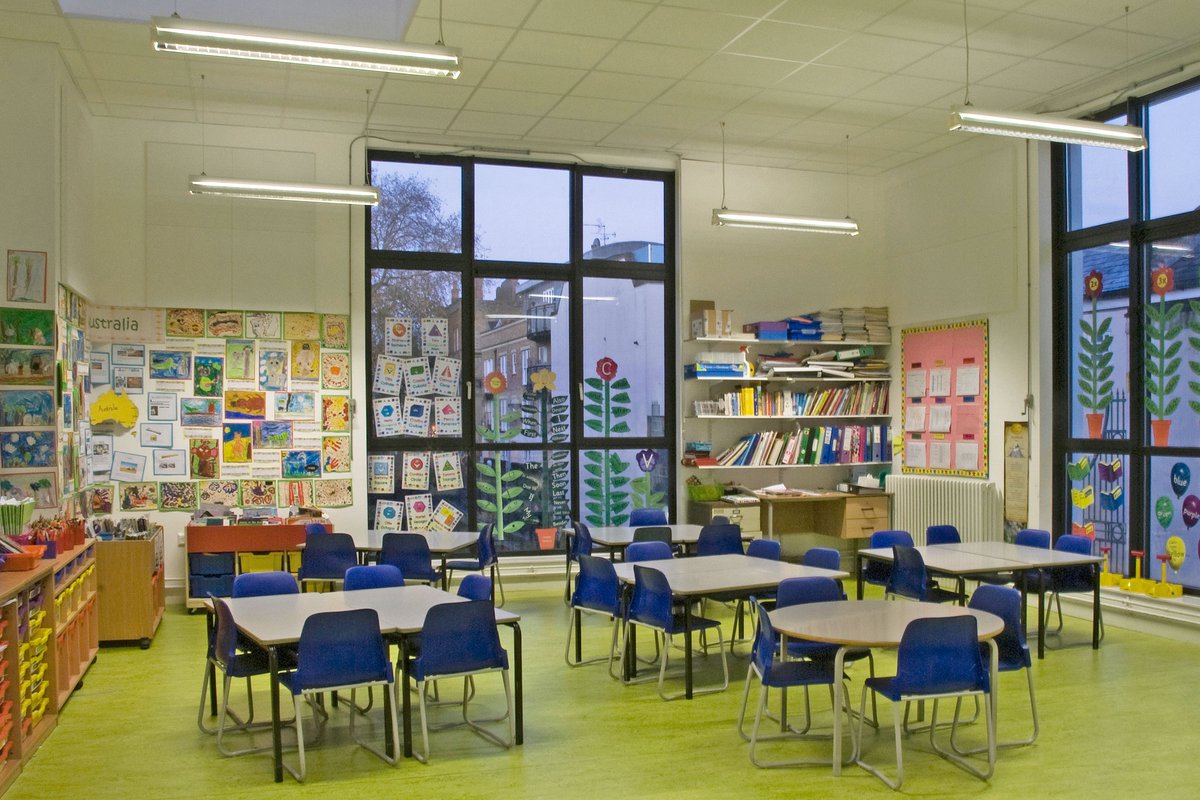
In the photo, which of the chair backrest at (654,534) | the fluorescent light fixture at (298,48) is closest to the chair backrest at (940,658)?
the chair backrest at (654,534)

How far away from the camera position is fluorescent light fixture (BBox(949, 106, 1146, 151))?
20.9 feet

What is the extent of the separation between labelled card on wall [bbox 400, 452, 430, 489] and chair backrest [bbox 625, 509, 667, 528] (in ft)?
6.85

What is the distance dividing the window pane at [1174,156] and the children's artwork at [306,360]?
7.14 meters

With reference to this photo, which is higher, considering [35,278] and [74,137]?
[74,137]

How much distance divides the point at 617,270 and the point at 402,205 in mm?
2234

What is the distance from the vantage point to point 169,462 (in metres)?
8.85

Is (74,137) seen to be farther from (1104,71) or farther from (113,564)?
(1104,71)

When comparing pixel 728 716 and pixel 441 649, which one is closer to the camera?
pixel 441 649

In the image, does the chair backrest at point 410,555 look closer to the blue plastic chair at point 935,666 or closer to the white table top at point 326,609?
the white table top at point 326,609

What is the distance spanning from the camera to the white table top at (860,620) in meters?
4.57

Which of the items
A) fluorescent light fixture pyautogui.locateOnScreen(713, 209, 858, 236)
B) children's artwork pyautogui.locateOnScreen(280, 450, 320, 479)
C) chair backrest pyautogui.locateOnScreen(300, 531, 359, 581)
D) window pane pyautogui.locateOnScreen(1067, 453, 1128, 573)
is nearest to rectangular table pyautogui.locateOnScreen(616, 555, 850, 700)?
chair backrest pyautogui.locateOnScreen(300, 531, 359, 581)

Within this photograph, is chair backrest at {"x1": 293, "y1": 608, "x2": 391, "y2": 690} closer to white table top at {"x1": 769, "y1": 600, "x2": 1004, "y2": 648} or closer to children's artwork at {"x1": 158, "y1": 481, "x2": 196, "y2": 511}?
white table top at {"x1": 769, "y1": 600, "x2": 1004, "y2": 648}

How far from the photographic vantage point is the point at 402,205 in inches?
380

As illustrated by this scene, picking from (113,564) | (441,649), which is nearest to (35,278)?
(113,564)
